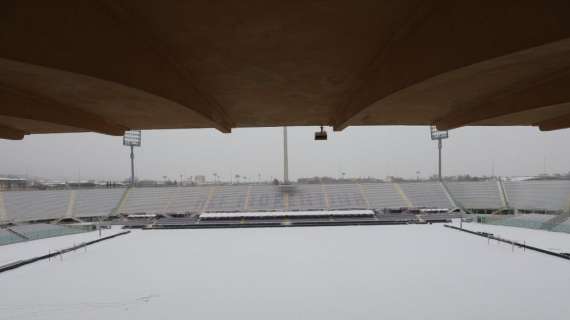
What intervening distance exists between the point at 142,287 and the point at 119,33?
594 inches

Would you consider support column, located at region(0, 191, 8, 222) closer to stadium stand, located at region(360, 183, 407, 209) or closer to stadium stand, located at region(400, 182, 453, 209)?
stadium stand, located at region(360, 183, 407, 209)

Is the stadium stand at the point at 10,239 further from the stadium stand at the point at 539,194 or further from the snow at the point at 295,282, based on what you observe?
the stadium stand at the point at 539,194

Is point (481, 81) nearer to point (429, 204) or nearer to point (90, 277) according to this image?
point (90, 277)

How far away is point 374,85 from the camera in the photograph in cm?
482

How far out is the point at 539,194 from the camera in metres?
46.6

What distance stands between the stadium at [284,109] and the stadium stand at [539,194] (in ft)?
46.6

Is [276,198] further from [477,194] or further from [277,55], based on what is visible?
[277,55]

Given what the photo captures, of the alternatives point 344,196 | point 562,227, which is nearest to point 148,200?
point 344,196

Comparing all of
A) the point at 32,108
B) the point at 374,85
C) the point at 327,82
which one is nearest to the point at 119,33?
the point at 32,108

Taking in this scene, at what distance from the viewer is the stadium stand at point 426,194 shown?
5169 centimetres

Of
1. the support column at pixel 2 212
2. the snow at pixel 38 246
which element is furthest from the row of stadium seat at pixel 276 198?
the snow at pixel 38 246

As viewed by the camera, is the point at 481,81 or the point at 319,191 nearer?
the point at 481,81

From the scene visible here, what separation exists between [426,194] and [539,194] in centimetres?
1670

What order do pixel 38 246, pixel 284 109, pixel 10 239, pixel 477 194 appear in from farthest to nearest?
pixel 477 194
pixel 10 239
pixel 38 246
pixel 284 109
